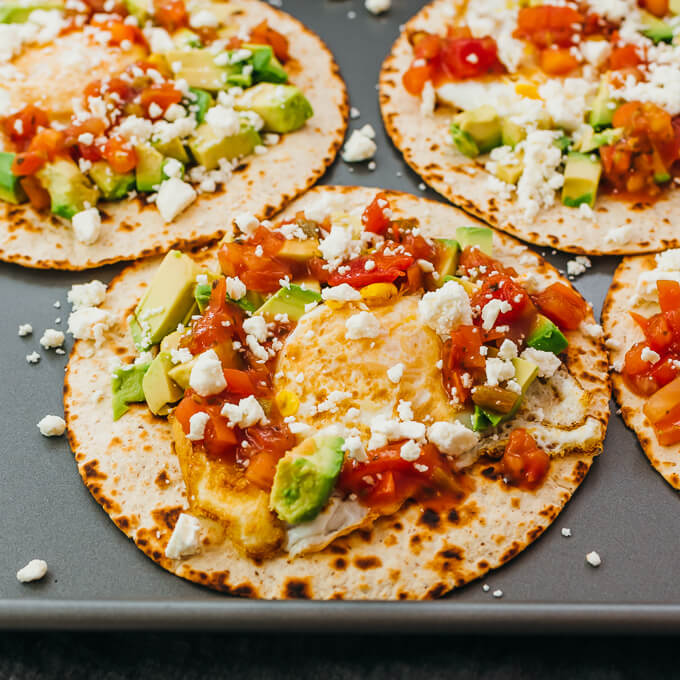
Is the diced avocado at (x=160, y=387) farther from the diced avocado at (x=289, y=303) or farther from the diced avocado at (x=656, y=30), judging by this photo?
the diced avocado at (x=656, y=30)

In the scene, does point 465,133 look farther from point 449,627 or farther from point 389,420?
point 449,627

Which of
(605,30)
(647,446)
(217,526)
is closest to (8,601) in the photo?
(217,526)

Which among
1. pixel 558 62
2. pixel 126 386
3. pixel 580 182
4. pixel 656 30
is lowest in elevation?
pixel 126 386

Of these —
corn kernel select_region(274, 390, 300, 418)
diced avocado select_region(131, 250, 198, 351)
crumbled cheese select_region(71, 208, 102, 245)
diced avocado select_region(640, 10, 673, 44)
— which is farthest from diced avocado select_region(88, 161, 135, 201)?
diced avocado select_region(640, 10, 673, 44)

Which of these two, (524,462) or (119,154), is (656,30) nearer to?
(524,462)

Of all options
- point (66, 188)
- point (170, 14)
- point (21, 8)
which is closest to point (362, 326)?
point (66, 188)

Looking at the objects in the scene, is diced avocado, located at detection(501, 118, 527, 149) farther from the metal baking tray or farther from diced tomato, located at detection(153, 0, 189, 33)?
diced tomato, located at detection(153, 0, 189, 33)
